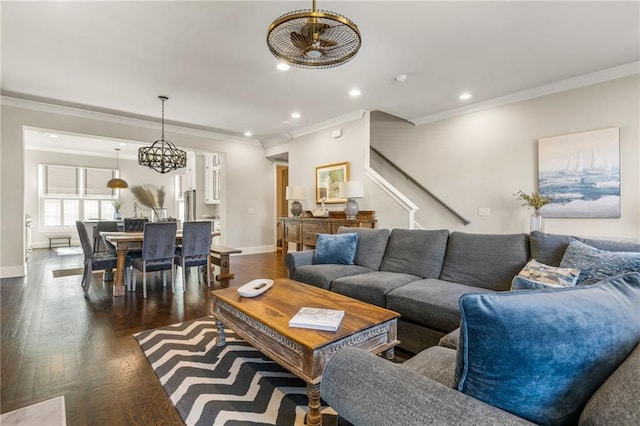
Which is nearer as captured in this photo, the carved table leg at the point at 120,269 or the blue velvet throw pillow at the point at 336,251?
the blue velvet throw pillow at the point at 336,251

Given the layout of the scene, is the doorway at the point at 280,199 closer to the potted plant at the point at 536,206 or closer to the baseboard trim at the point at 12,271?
the baseboard trim at the point at 12,271

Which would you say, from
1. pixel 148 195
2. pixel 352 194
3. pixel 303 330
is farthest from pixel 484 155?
pixel 148 195

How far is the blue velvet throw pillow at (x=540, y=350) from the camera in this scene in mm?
698

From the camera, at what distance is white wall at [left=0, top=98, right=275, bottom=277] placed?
15.5 ft

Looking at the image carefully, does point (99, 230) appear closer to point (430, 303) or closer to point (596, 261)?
point (430, 303)

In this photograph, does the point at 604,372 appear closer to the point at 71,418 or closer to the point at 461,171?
the point at 71,418

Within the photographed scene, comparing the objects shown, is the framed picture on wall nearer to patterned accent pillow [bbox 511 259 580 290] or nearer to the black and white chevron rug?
the black and white chevron rug

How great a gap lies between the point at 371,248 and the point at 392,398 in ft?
8.43

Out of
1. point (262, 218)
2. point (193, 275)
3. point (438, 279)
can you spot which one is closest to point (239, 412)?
point (438, 279)

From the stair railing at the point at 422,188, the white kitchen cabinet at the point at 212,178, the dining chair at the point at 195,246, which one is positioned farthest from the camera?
the white kitchen cabinet at the point at 212,178

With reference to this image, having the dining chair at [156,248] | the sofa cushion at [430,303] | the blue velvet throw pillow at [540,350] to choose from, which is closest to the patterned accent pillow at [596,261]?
the sofa cushion at [430,303]

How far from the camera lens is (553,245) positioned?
7.38 feet

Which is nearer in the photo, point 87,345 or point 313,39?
point 313,39

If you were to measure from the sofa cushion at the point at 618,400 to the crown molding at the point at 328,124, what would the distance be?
500 cm
